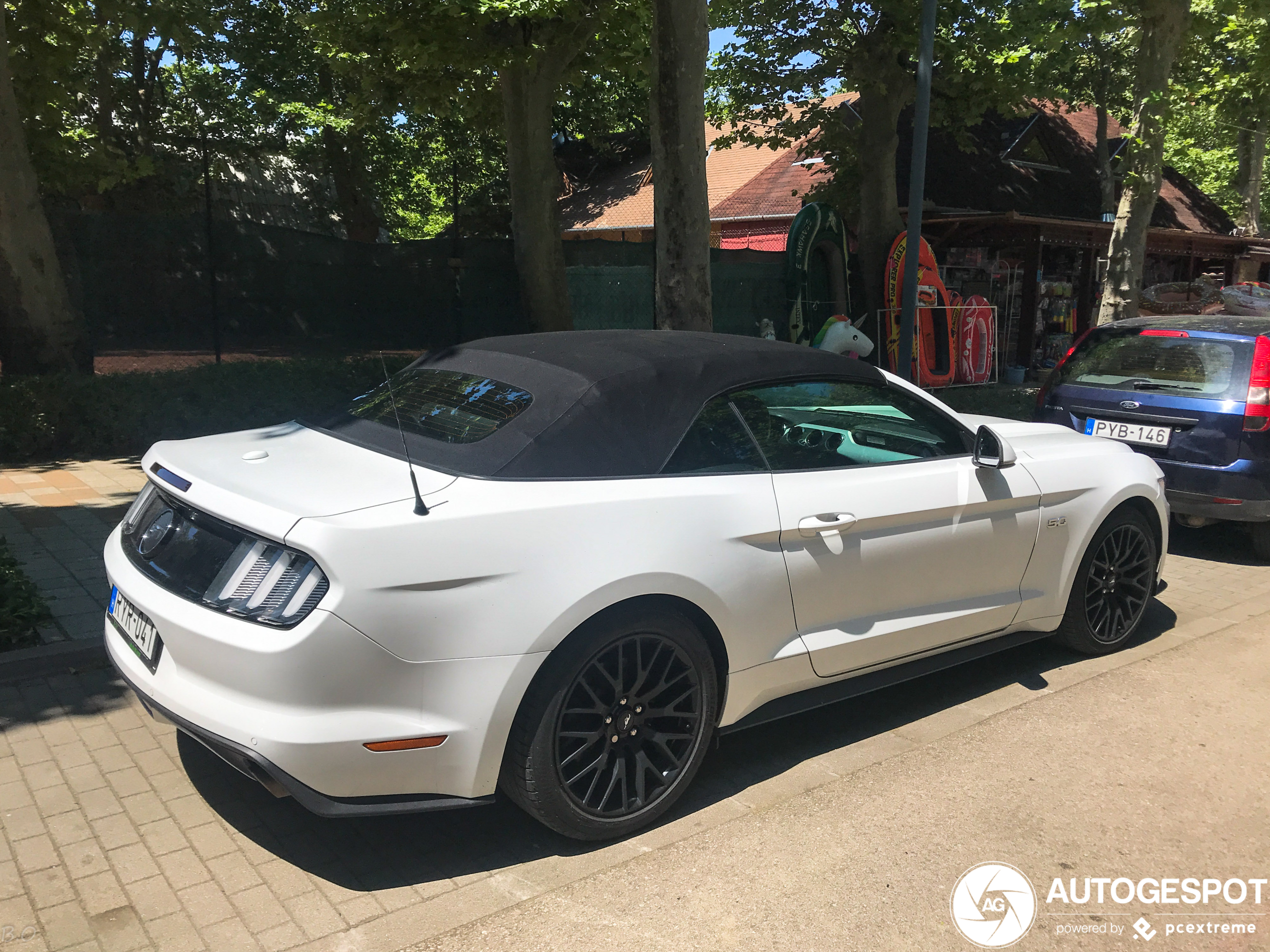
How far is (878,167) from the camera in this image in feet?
53.0

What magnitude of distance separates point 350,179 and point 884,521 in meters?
24.7

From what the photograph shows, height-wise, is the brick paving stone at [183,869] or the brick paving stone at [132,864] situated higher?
the brick paving stone at [132,864]

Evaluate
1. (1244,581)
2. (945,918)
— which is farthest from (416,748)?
(1244,581)

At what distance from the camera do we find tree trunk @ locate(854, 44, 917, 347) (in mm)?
15547

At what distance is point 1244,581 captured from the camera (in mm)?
6699

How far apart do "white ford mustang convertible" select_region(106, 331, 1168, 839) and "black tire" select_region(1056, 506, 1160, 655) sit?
19.2 inches

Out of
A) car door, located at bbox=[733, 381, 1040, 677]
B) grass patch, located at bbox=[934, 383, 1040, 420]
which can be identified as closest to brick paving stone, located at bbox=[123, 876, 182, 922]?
car door, located at bbox=[733, 381, 1040, 677]

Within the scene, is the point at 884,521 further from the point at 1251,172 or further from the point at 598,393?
the point at 1251,172

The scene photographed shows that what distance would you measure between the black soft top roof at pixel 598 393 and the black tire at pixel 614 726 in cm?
55

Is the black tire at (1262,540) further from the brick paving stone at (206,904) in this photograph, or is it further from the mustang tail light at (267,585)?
the brick paving stone at (206,904)

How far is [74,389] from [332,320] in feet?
10.7

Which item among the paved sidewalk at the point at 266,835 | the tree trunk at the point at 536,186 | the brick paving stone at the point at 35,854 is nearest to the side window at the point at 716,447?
the paved sidewalk at the point at 266,835

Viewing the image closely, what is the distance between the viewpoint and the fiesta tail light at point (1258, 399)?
654 cm

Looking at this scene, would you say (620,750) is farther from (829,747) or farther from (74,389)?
(74,389)
